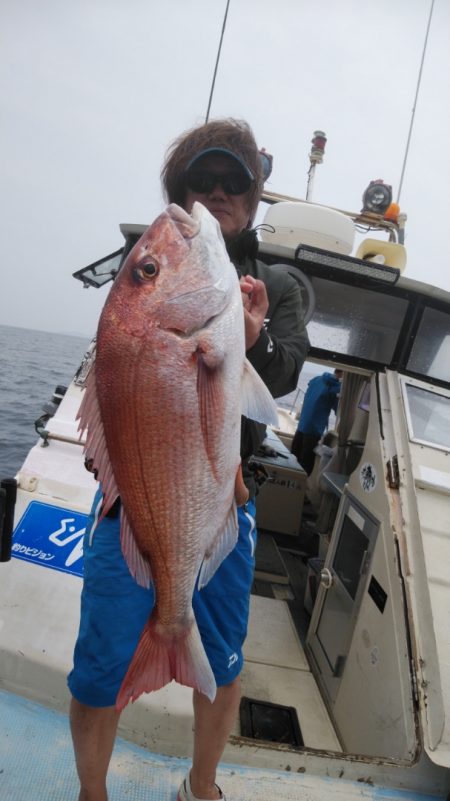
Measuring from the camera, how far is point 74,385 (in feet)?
19.7

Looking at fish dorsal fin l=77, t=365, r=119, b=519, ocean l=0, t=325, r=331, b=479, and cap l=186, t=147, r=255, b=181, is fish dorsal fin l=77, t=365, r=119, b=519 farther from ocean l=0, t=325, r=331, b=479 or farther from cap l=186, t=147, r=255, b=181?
ocean l=0, t=325, r=331, b=479

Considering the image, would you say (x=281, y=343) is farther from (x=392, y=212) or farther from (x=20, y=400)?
(x=20, y=400)

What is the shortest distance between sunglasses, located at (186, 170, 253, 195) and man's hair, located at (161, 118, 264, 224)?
57 millimetres

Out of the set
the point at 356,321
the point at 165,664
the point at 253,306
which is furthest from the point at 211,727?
the point at 356,321

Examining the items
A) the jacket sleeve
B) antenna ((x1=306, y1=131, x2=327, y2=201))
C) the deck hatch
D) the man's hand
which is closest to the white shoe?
the deck hatch

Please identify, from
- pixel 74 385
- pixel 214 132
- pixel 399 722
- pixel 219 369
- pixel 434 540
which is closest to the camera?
pixel 219 369

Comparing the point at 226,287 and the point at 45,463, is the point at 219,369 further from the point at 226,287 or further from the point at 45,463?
the point at 45,463

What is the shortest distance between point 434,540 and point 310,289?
2.40 metres

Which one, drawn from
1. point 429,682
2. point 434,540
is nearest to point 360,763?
point 429,682

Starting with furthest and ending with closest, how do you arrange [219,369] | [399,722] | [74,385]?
[74,385]
[399,722]
[219,369]

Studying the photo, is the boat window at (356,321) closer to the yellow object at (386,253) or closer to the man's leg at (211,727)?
the yellow object at (386,253)

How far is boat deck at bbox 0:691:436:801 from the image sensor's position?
1.87 metres

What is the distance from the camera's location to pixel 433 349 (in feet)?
13.8

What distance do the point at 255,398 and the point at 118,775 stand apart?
73.4 inches
